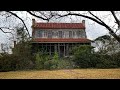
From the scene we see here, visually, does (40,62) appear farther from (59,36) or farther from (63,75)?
(59,36)

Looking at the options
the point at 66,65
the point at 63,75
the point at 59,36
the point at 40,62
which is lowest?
the point at 63,75

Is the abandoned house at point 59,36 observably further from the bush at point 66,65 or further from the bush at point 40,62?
the bush at point 40,62

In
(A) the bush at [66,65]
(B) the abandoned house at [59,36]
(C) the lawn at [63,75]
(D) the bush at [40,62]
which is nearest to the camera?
(C) the lawn at [63,75]

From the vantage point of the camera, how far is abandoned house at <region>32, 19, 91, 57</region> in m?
36.2

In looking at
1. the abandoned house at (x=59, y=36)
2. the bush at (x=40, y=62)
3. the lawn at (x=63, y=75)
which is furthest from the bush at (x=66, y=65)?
the abandoned house at (x=59, y=36)

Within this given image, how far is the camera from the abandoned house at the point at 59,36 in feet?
119

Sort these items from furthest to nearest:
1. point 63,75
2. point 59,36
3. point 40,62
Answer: point 59,36
point 40,62
point 63,75

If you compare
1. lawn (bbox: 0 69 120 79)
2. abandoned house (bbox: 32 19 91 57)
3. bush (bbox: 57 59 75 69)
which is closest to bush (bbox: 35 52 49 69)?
bush (bbox: 57 59 75 69)

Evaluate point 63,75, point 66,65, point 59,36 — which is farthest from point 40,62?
point 59,36

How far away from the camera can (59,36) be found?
125 ft

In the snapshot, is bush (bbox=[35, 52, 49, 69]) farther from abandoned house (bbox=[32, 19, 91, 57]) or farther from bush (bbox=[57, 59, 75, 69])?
abandoned house (bbox=[32, 19, 91, 57])
